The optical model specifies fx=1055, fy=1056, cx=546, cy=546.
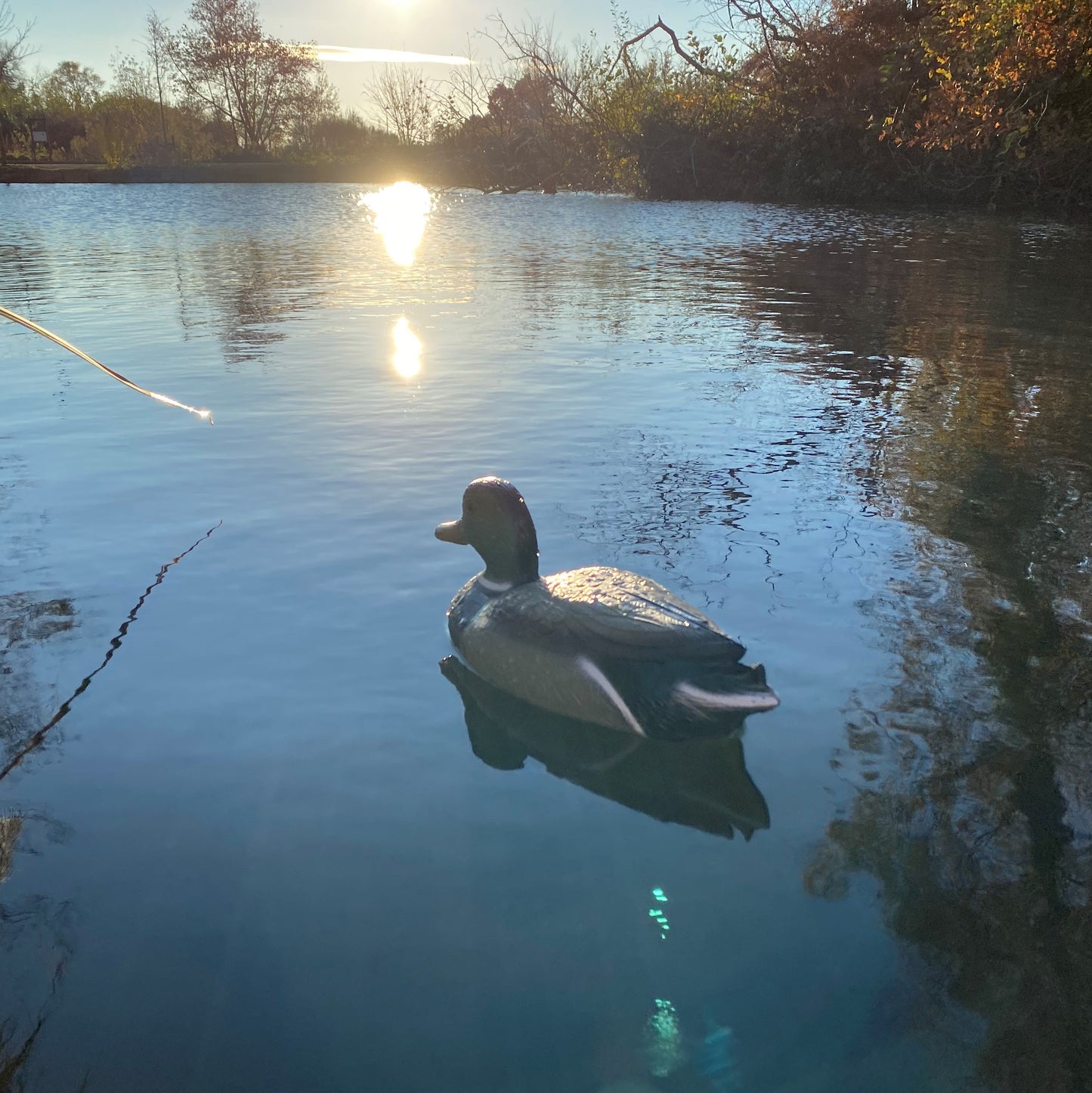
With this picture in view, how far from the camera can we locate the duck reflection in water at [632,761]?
3775 mm

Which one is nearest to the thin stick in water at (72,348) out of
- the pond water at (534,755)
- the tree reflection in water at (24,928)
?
the pond water at (534,755)

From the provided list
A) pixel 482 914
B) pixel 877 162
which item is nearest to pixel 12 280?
pixel 482 914

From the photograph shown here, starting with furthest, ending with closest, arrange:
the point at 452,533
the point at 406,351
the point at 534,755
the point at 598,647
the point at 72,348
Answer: the point at 406,351
the point at 452,533
the point at 534,755
the point at 598,647
the point at 72,348

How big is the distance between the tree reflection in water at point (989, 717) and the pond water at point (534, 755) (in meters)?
0.02

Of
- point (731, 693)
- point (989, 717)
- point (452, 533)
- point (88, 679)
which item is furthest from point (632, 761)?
point (88, 679)

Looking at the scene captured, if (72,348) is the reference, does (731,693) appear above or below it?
below

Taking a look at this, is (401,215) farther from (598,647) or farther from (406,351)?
(598,647)

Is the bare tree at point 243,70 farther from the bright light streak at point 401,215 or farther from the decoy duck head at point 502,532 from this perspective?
the decoy duck head at point 502,532

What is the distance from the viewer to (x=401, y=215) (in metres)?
31.0

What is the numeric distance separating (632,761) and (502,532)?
1325 mm

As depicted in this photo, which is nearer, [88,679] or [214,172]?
[88,679]

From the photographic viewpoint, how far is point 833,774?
12.8 feet

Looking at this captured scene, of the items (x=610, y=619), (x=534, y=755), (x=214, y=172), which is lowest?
(x=534, y=755)

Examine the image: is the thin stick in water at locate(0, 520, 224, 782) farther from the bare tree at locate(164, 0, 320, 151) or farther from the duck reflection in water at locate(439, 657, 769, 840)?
the bare tree at locate(164, 0, 320, 151)
